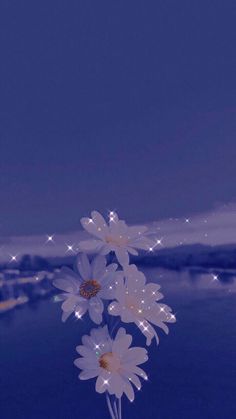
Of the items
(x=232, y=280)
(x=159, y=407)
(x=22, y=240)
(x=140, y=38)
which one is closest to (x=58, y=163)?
(x=22, y=240)

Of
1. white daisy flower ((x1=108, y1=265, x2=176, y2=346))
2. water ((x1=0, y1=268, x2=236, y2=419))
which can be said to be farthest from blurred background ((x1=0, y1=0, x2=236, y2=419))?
white daisy flower ((x1=108, y1=265, x2=176, y2=346))

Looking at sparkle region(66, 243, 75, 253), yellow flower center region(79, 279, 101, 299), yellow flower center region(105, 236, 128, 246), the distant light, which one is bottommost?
yellow flower center region(79, 279, 101, 299)

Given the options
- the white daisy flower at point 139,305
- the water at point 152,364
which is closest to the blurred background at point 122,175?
the water at point 152,364

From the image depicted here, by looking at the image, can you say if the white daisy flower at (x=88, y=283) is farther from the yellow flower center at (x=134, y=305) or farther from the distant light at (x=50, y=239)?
the distant light at (x=50, y=239)

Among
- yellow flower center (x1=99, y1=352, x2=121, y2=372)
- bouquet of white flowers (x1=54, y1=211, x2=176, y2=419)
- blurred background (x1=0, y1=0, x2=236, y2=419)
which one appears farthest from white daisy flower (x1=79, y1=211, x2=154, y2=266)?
blurred background (x1=0, y1=0, x2=236, y2=419)

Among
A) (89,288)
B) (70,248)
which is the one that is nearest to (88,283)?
(89,288)

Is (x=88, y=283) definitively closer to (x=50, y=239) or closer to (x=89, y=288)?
(x=89, y=288)

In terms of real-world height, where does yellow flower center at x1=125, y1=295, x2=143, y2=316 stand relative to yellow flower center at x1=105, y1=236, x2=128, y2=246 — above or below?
below

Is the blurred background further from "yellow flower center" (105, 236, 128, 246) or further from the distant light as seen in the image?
"yellow flower center" (105, 236, 128, 246)

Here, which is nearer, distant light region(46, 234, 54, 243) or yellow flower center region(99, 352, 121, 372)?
yellow flower center region(99, 352, 121, 372)
